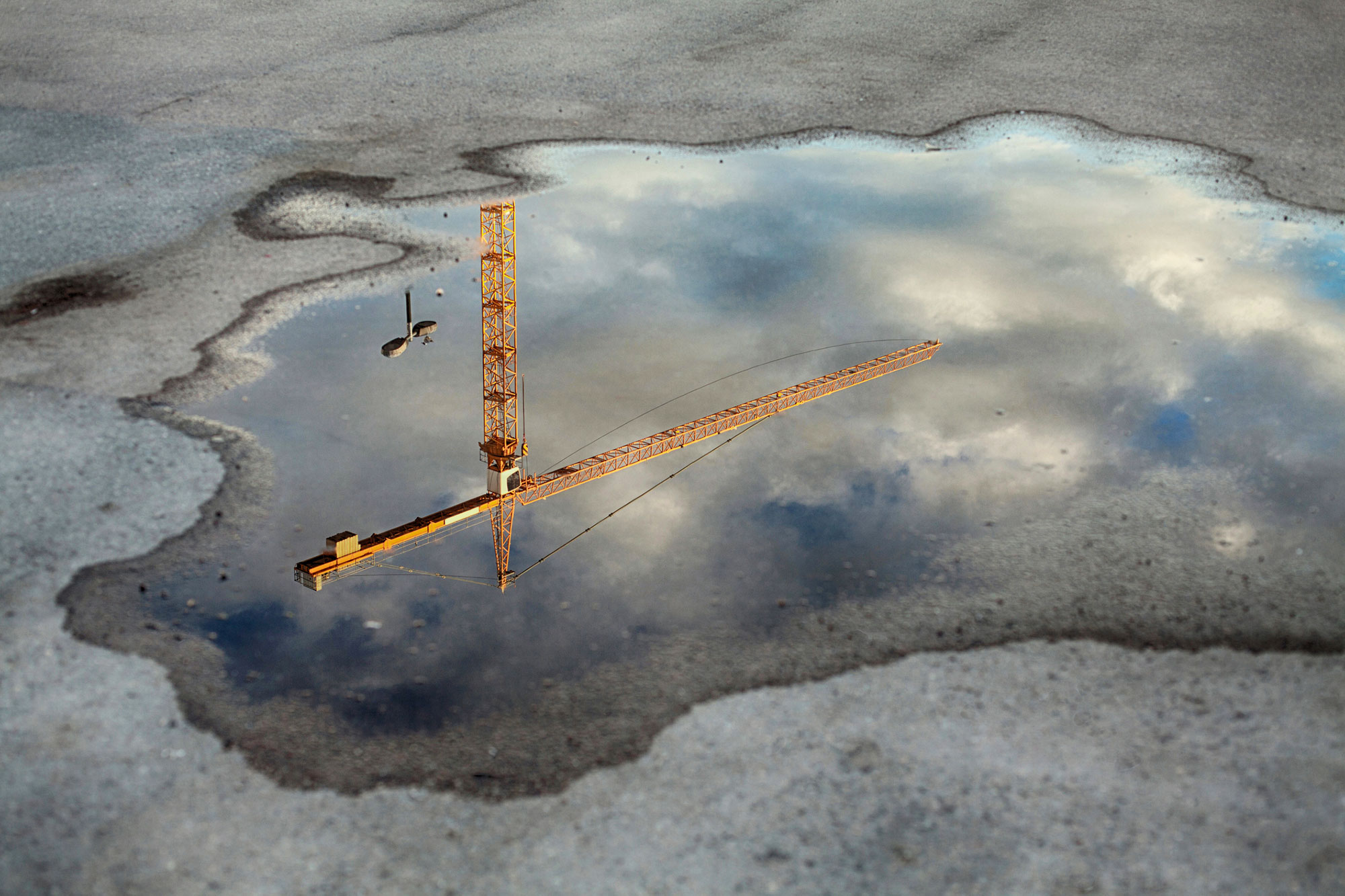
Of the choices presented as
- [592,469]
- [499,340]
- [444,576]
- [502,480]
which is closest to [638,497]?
[592,469]

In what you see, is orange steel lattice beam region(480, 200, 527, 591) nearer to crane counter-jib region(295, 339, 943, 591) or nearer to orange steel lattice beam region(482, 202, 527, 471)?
orange steel lattice beam region(482, 202, 527, 471)

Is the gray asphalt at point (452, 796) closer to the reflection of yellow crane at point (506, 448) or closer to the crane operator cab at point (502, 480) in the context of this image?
the reflection of yellow crane at point (506, 448)

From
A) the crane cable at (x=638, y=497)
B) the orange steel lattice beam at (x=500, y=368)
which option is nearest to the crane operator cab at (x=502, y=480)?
the orange steel lattice beam at (x=500, y=368)

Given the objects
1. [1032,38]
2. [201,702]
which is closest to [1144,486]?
[201,702]

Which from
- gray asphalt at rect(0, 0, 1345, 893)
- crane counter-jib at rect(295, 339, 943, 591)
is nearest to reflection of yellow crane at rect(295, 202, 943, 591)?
crane counter-jib at rect(295, 339, 943, 591)

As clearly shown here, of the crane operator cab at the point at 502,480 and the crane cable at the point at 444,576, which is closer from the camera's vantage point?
the crane cable at the point at 444,576

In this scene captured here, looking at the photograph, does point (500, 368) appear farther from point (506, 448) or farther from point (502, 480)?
point (502, 480)

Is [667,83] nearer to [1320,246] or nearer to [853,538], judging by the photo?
[1320,246]
